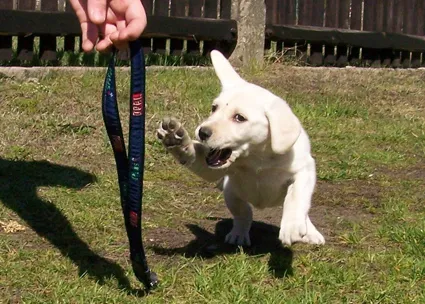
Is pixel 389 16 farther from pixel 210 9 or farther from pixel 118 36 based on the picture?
pixel 118 36

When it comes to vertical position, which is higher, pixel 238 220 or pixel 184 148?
pixel 184 148

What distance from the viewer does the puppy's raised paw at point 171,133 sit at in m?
3.90

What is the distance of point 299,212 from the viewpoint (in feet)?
13.4

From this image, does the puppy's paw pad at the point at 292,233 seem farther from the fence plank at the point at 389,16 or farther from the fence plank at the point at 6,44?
the fence plank at the point at 389,16

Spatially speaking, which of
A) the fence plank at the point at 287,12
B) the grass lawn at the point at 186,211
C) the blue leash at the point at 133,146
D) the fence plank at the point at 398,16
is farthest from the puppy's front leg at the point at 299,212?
the fence plank at the point at 398,16

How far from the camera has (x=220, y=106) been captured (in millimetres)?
4305

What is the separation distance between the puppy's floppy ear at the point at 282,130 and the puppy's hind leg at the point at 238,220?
542 mm

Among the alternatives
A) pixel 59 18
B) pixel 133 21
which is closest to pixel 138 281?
pixel 133 21

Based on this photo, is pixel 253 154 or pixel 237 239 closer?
pixel 253 154

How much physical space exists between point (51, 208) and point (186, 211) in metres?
0.74

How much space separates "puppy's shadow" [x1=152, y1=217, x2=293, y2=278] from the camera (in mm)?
4207

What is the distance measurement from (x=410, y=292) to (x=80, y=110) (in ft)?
11.8

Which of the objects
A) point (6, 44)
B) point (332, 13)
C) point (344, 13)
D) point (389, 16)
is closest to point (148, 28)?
point (6, 44)

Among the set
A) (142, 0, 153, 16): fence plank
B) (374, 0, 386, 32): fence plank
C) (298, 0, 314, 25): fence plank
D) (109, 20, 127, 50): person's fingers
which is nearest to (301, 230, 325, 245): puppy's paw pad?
(109, 20, 127, 50): person's fingers
